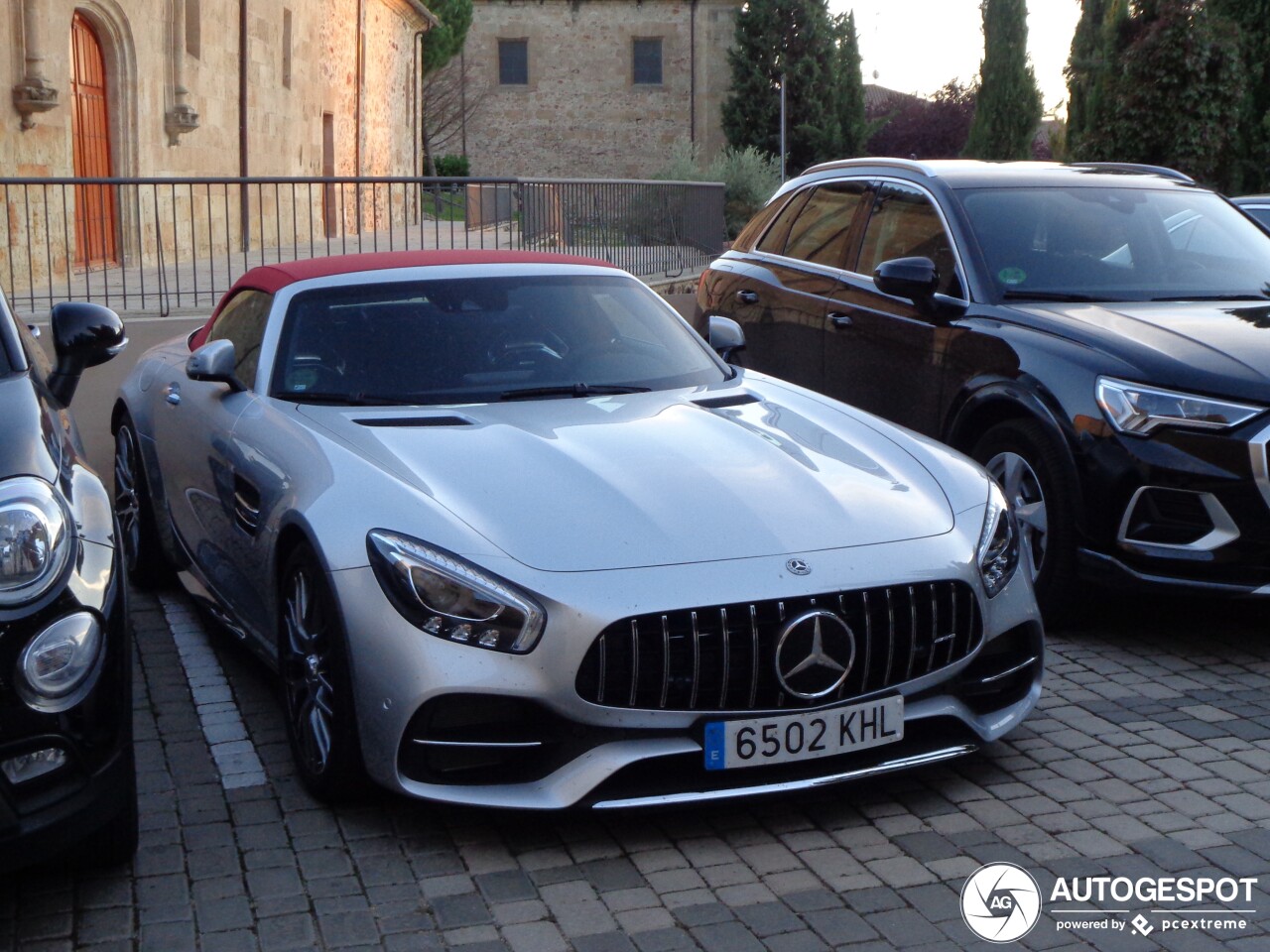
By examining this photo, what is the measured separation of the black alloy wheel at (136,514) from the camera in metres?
6.46

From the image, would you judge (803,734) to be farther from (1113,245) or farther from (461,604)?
(1113,245)

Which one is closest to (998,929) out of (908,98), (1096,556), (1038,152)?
(1096,556)

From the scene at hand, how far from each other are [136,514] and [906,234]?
373 centimetres

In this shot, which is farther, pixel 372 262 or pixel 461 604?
pixel 372 262

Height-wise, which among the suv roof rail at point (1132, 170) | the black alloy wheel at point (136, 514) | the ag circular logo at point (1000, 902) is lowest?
the ag circular logo at point (1000, 902)

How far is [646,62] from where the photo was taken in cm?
5778

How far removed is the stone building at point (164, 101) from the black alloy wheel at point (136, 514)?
8.98 feet

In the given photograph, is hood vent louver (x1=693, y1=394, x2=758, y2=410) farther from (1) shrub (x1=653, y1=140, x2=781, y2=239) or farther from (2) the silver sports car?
(1) shrub (x1=653, y1=140, x2=781, y2=239)

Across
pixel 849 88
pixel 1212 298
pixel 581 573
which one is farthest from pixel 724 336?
pixel 849 88

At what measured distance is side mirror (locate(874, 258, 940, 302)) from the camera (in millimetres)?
6406

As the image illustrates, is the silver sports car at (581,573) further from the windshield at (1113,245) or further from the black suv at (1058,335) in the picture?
the windshield at (1113,245)

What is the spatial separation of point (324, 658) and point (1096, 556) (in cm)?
291

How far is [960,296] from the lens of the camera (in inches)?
257

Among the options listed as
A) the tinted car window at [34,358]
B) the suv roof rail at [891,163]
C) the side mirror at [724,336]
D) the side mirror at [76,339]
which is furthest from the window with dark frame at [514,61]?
the tinted car window at [34,358]
